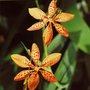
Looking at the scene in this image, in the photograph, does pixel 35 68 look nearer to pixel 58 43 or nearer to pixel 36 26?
pixel 36 26

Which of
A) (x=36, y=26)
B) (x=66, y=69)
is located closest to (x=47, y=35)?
(x=36, y=26)

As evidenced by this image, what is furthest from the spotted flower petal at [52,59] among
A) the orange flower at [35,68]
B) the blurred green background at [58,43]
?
the blurred green background at [58,43]

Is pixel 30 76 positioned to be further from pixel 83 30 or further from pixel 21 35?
pixel 21 35

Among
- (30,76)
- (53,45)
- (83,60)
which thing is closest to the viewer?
(30,76)

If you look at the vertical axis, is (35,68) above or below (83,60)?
above

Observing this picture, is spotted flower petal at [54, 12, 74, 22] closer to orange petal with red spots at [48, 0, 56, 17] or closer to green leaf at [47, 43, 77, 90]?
orange petal with red spots at [48, 0, 56, 17]

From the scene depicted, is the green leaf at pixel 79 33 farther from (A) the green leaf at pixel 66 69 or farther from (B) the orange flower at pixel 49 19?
(B) the orange flower at pixel 49 19

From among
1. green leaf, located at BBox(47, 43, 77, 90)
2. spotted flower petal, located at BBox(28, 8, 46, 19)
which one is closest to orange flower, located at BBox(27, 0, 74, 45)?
spotted flower petal, located at BBox(28, 8, 46, 19)

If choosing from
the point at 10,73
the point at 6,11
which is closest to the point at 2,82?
the point at 10,73
